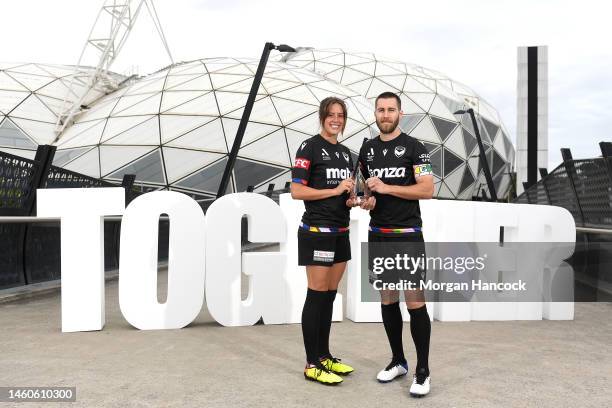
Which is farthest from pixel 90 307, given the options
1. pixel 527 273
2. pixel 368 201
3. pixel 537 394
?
pixel 527 273

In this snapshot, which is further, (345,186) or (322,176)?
(322,176)

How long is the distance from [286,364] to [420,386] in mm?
1114

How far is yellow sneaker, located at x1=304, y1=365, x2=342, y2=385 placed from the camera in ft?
11.3

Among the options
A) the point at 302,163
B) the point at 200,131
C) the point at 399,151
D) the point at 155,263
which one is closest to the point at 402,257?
the point at 399,151

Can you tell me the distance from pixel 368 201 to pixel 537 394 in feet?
5.07

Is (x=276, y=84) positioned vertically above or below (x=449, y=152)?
above

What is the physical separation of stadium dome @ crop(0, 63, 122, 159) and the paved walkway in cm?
2613

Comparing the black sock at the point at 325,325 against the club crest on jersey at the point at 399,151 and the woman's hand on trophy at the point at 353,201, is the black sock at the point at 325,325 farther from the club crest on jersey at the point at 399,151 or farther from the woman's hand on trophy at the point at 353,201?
the club crest on jersey at the point at 399,151

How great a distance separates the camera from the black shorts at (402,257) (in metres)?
3.46

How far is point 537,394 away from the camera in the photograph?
3.26 metres

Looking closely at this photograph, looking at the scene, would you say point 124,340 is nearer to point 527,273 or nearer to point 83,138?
point 527,273

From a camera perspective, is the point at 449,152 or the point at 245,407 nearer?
the point at 245,407

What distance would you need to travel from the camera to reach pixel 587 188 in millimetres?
7695

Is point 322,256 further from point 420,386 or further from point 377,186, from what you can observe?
point 420,386
